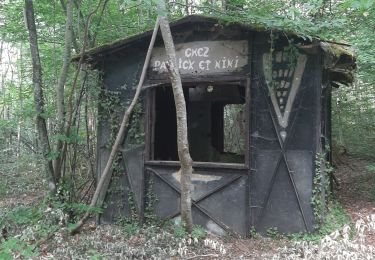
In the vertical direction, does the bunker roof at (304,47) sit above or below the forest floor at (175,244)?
above

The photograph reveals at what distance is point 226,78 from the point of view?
6.25 m

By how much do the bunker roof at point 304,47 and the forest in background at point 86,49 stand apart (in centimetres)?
11

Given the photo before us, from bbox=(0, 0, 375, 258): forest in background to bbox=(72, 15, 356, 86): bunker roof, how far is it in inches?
4.5

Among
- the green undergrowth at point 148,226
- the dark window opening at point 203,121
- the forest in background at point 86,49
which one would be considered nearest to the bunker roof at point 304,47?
the forest in background at point 86,49

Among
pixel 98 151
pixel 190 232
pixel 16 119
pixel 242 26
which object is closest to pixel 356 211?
pixel 190 232

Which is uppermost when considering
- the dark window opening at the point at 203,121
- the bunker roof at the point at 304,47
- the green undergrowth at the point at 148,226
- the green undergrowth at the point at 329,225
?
the bunker roof at the point at 304,47

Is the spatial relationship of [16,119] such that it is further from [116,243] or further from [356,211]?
[356,211]

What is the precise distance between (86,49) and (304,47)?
4825mm

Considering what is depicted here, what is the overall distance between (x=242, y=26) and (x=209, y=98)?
11.3ft

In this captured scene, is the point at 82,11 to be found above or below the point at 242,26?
above

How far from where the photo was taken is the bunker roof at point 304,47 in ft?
18.7

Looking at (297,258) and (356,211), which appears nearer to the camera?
(297,258)

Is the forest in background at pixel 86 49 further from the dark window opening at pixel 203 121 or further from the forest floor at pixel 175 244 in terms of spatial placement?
the dark window opening at pixel 203 121

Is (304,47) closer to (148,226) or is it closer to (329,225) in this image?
(329,225)
